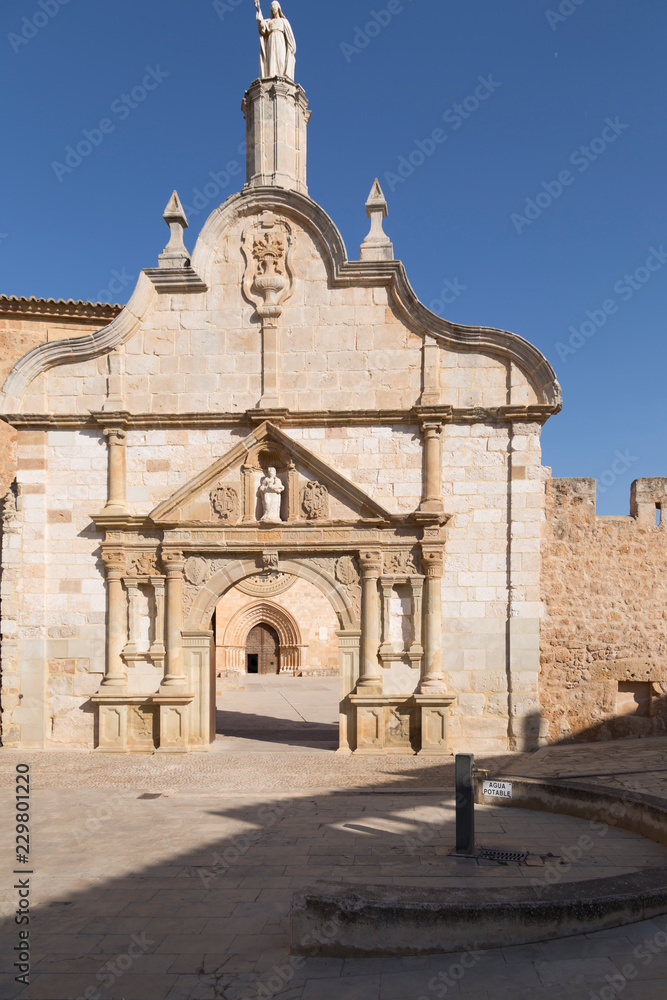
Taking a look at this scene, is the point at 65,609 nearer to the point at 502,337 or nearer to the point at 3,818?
the point at 3,818

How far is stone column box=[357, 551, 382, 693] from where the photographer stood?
1084 cm

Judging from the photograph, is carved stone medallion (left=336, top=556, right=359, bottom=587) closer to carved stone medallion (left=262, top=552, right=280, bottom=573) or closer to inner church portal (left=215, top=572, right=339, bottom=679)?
carved stone medallion (left=262, top=552, right=280, bottom=573)

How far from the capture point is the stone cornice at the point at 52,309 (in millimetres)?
17188

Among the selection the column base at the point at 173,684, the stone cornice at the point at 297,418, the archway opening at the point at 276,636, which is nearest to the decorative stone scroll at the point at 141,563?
the column base at the point at 173,684

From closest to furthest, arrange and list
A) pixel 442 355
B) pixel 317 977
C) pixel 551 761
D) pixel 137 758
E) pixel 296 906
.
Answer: pixel 317 977
pixel 296 906
pixel 551 761
pixel 137 758
pixel 442 355

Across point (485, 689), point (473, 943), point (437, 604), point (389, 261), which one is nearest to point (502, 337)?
point (389, 261)

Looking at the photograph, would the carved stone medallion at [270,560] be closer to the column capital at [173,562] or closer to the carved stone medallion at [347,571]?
the carved stone medallion at [347,571]

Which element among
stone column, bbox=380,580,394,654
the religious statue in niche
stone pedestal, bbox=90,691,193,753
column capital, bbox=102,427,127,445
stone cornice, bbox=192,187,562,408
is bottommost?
stone pedestal, bbox=90,691,193,753

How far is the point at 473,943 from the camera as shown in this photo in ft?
14.3

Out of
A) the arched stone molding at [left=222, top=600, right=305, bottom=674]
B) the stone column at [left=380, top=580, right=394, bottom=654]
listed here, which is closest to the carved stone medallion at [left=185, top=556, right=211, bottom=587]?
the stone column at [left=380, top=580, right=394, bottom=654]

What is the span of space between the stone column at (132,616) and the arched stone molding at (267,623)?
14.8 m

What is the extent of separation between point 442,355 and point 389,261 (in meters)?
1.60

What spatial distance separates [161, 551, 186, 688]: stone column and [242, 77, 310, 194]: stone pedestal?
605 centimetres

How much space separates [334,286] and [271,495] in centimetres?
329
